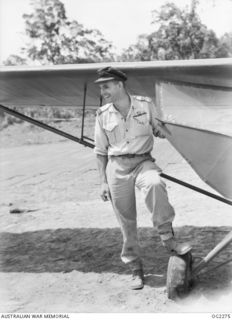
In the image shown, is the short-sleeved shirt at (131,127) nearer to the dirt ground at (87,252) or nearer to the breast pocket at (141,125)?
the breast pocket at (141,125)

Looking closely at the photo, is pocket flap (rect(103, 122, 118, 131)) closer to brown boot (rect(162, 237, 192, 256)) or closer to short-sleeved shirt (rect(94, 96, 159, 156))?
short-sleeved shirt (rect(94, 96, 159, 156))

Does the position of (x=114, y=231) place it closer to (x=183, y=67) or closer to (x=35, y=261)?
(x=35, y=261)

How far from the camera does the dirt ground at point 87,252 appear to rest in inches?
177

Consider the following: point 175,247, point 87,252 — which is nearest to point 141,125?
point 175,247

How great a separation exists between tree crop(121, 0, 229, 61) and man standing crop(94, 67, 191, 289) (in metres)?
35.6

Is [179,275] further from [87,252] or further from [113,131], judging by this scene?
[87,252]

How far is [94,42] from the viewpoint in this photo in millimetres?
41781

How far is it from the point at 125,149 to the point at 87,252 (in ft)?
6.98

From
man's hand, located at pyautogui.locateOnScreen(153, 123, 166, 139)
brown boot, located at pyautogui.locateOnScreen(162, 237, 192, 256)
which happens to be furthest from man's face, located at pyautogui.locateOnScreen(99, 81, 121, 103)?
brown boot, located at pyautogui.locateOnScreen(162, 237, 192, 256)

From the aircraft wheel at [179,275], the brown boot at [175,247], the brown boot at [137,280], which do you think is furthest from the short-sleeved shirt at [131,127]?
the brown boot at [137,280]

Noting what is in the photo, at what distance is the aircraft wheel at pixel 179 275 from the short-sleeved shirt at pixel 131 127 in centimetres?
103

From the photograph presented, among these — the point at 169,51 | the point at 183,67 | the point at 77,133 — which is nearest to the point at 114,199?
the point at 183,67

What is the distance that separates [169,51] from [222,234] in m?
36.4

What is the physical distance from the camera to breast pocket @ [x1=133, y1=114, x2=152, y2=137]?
4508 millimetres
